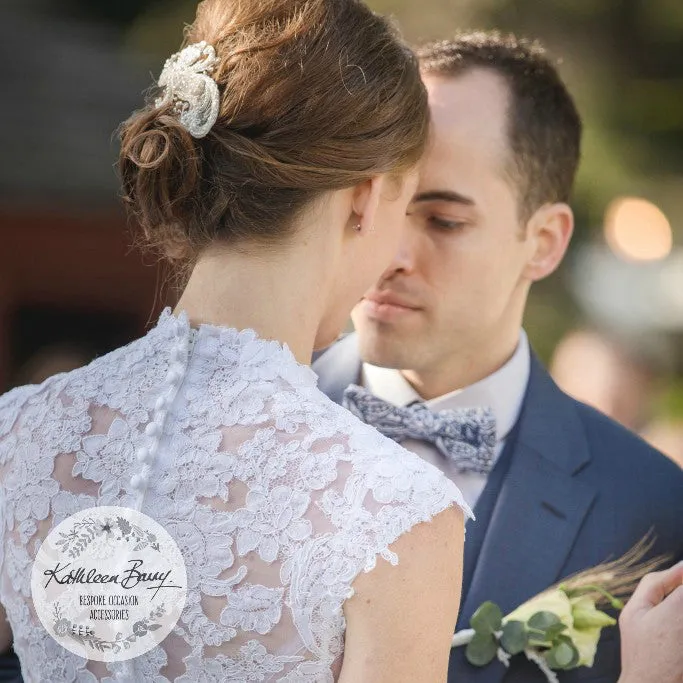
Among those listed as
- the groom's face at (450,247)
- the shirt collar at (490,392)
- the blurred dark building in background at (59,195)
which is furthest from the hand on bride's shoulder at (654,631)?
the blurred dark building in background at (59,195)

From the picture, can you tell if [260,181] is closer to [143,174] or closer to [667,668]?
[143,174]

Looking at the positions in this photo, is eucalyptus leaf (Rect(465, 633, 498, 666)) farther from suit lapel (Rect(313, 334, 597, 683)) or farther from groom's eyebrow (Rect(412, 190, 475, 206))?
groom's eyebrow (Rect(412, 190, 475, 206))

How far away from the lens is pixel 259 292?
1.77 m

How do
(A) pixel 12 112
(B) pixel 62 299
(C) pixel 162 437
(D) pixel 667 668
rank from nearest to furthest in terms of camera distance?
1. (C) pixel 162 437
2. (D) pixel 667 668
3. (A) pixel 12 112
4. (B) pixel 62 299

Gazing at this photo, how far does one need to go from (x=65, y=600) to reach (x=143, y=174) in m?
0.72

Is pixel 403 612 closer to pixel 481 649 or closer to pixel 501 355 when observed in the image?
pixel 481 649

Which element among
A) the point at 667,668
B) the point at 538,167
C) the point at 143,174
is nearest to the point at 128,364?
the point at 143,174

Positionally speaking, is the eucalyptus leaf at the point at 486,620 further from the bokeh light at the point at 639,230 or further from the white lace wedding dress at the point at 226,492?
the bokeh light at the point at 639,230

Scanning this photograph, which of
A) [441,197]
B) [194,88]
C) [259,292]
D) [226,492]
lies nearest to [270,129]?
[194,88]

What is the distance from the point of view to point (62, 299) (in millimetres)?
5973

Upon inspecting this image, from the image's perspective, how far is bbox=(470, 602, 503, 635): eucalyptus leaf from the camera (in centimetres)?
225

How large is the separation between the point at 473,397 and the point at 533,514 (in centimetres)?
38

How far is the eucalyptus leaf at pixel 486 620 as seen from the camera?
225cm

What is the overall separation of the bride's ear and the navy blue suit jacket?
86cm
